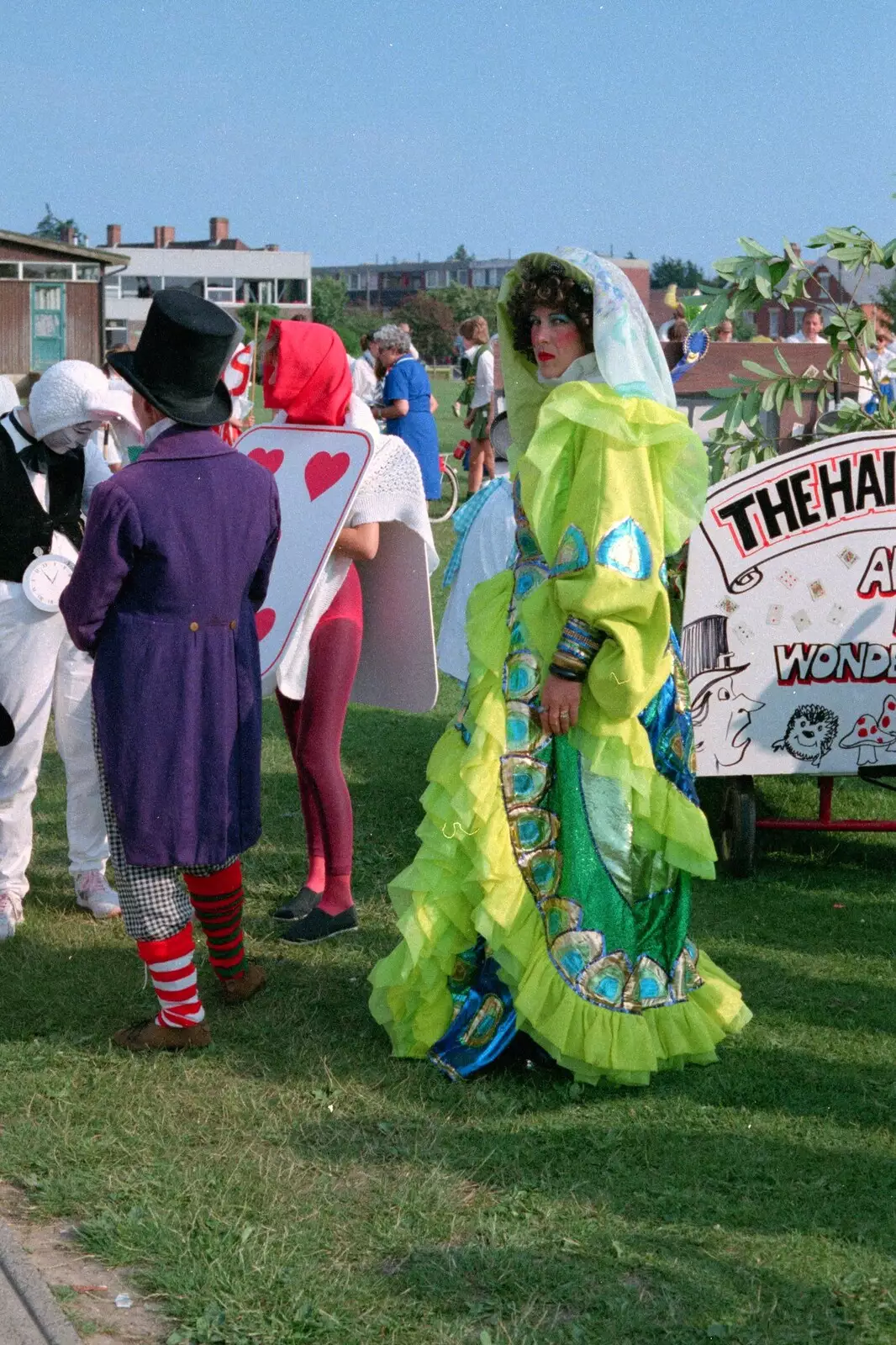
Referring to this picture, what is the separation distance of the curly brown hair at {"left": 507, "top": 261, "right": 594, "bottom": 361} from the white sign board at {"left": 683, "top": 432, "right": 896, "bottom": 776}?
5.47ft

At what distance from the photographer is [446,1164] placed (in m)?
3.68

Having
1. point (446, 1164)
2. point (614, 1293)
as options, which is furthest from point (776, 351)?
point (614, 1293)

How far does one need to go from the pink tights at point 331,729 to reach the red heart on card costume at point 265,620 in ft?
0.51

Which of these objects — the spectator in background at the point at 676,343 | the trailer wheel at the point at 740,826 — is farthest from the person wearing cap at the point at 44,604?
the trailer wheel at the point at 740,826

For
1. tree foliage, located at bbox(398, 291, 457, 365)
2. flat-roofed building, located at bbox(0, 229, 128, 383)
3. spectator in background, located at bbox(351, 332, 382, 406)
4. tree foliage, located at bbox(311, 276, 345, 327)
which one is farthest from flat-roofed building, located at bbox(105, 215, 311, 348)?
spectator in background, located at bbox(351, 332, 382, 406)

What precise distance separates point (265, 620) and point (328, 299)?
87417 mm

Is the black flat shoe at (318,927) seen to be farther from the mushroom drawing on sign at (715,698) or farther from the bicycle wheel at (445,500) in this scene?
the bicycle wheel at (445,500)

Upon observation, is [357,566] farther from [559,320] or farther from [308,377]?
[559,320]

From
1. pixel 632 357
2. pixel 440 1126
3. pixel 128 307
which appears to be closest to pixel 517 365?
pixel 632 357

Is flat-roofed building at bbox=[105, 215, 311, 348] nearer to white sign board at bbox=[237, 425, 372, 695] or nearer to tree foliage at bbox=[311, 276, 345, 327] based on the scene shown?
tree foliage at bbox=[311, 276, 345, 327]

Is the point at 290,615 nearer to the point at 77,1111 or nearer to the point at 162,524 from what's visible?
the point at 162,524

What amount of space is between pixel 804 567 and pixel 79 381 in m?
2.58

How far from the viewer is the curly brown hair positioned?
12.9ft

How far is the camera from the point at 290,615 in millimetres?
5000
